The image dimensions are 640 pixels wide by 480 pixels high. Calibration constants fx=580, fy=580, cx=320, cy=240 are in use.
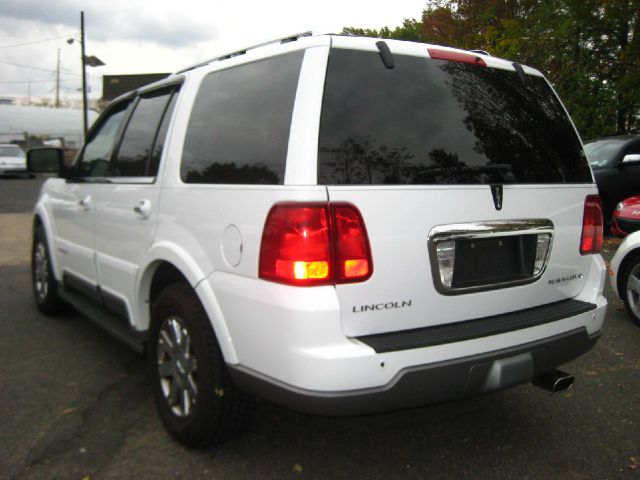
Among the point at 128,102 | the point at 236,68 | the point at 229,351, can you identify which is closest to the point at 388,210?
the point at 229,351

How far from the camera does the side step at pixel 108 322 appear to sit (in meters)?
3.28

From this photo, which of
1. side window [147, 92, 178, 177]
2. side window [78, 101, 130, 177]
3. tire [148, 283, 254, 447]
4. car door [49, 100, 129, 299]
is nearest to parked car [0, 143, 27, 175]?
car door [49, 100, 129, 299]

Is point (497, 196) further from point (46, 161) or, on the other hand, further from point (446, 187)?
point (46, 161)

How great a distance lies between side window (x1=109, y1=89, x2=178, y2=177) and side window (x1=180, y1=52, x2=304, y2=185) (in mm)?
398

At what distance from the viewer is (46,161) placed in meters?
4.70

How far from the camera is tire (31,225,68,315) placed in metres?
4.96

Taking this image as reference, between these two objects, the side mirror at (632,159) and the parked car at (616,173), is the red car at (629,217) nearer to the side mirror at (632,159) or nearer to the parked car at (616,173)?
the side mirror at (632,159)

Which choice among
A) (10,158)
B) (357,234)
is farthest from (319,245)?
(10,158)

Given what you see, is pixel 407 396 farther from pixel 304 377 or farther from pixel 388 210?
pixel 388 210

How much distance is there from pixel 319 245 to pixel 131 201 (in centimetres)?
157

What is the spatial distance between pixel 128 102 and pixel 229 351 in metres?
2.19

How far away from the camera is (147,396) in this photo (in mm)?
3498

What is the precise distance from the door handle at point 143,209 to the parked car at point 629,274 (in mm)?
4001

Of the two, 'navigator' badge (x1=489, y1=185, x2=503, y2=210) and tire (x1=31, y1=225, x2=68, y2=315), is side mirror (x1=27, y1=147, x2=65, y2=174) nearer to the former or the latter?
tire (x1=31, y1=225, x2=68, y2=315)
